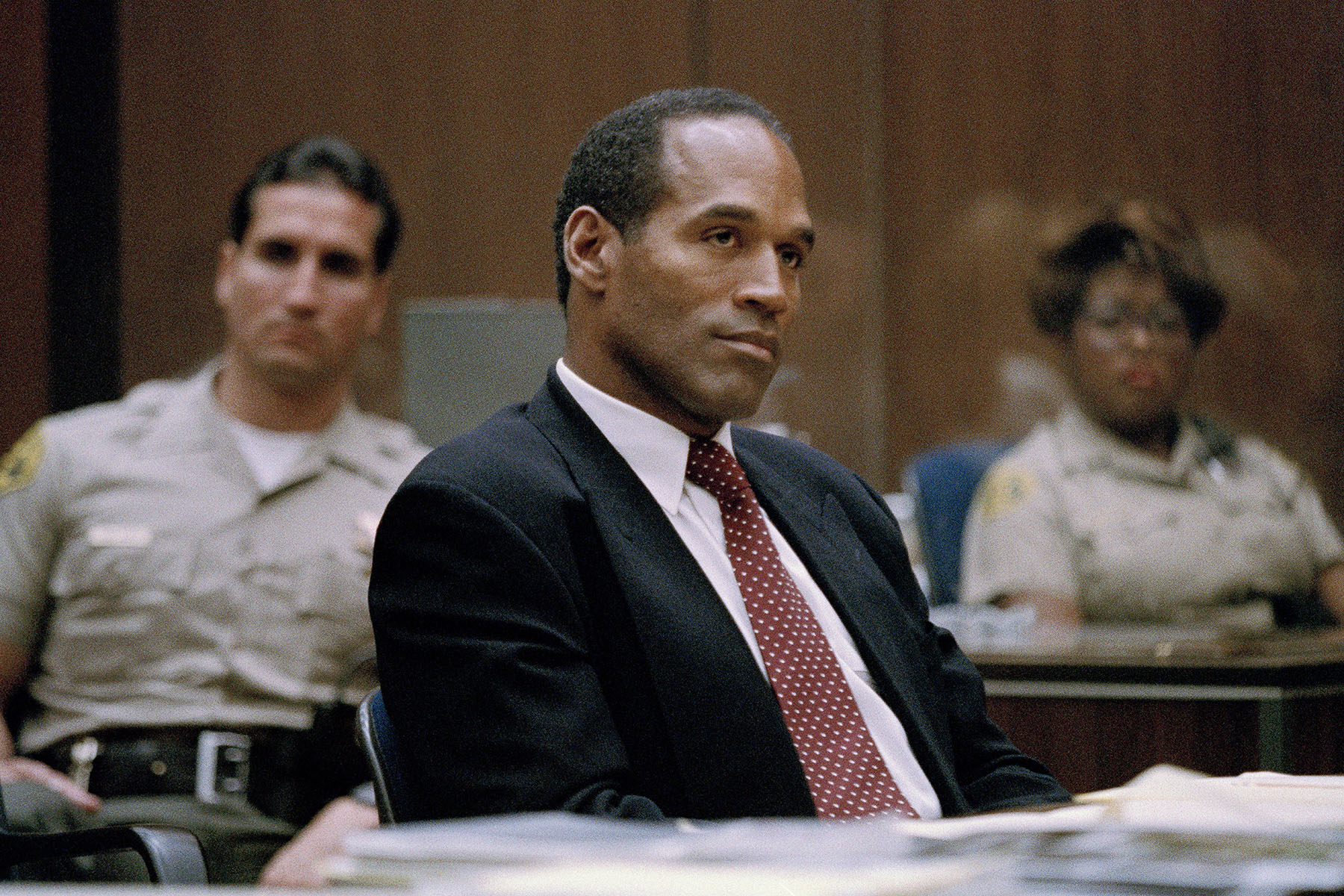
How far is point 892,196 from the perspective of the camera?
14.3 feet

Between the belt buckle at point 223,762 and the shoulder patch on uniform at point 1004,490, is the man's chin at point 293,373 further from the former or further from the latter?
the shoulder patch on uniform at point 1004,490

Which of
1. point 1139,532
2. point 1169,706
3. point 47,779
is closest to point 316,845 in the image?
point 47,779

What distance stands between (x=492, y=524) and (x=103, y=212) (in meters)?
3.37

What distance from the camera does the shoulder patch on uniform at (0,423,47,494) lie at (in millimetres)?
2428

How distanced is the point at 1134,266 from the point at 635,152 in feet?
7.57

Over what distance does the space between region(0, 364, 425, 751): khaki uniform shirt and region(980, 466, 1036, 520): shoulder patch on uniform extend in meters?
1.31

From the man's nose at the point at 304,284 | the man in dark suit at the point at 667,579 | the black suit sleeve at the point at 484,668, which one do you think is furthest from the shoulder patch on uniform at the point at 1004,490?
the black suit sleeve at the point at 484,668

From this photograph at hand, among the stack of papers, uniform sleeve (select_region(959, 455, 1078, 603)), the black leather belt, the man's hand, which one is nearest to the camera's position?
the stack of papers

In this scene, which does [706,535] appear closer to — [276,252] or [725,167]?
[725,167]

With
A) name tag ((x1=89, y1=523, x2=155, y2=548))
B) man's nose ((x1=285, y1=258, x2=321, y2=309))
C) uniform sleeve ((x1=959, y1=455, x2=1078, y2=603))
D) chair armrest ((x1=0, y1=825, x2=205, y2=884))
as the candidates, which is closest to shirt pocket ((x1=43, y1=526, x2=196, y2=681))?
name tag ((x1=89, y1=523, x2=155, y2=548))

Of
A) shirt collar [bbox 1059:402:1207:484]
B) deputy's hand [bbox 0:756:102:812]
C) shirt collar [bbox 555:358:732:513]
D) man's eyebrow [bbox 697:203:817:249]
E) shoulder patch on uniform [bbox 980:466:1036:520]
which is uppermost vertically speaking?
man's eyebrow [bbox 697:203:817:249]

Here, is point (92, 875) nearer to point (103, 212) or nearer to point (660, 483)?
point (660, 483)

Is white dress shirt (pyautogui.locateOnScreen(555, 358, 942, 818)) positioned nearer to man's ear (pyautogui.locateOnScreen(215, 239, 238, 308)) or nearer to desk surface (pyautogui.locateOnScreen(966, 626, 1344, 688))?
desk surface (pyautogui.locateOnScreen(966, 626, 1344, 688))

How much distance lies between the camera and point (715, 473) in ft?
4.63
